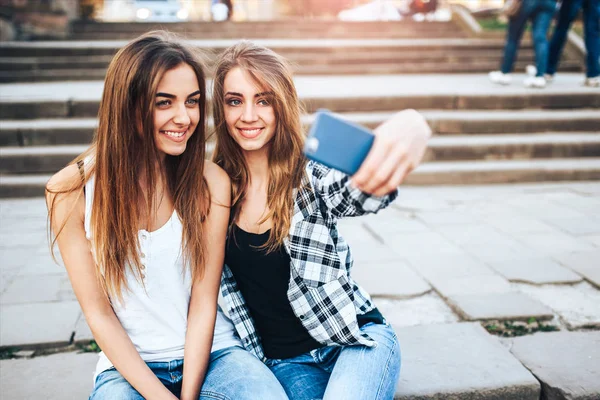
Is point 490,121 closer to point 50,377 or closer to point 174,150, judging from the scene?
point 174,150

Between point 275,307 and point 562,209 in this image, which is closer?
point 275,307

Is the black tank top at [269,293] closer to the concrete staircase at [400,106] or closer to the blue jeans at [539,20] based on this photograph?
the concrete staircase at [400,106]

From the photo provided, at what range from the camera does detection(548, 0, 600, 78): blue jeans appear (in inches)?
235

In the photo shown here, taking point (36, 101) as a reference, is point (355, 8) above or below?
above

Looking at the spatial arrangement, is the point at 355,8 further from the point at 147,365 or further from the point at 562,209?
the point at 147,365

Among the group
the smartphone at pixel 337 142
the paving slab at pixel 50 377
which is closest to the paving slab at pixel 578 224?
the smartphone at pixel 337 142

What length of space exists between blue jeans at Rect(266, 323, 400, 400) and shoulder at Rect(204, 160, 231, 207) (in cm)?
62

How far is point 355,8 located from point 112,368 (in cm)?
1624

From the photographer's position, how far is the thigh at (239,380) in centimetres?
159

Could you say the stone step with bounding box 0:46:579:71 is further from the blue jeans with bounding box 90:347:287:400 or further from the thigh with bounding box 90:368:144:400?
the thigh with bounding box 90:368:144:400

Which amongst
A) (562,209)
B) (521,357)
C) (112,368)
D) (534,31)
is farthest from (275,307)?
(534,31)

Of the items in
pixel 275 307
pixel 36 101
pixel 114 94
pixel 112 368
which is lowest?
pixel 112 368

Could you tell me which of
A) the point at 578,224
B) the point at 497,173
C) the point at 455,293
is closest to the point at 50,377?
the point at 455,293

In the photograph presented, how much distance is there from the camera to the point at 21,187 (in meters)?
4.61
